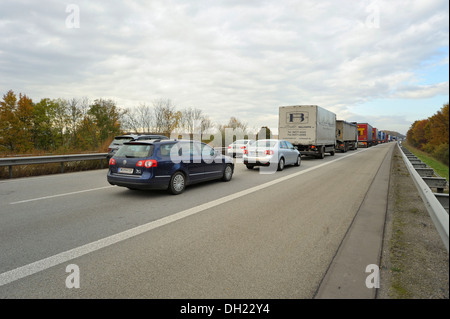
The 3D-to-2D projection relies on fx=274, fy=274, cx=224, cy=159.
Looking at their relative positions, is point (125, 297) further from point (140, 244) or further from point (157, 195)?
point (157, 195)

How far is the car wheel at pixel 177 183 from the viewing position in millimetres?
7512

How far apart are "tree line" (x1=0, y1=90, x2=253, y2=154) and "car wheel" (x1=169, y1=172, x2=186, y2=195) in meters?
34.2

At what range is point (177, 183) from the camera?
7719 millimetres

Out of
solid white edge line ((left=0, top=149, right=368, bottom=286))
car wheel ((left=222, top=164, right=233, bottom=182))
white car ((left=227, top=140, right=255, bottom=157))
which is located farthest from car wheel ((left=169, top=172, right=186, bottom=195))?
white car ((left=227, top=140, right=255, bottom=157))

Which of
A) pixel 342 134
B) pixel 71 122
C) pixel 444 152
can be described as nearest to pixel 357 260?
pixel 444 152

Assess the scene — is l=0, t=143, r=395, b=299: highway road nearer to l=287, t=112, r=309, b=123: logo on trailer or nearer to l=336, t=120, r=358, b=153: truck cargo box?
l=287, t=112, r=309, b=123: logo on trailer

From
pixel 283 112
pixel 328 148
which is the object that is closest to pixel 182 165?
pixel 283 112

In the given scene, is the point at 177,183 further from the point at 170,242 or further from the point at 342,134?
the point at 342,134

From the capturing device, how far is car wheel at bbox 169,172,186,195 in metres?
7.51

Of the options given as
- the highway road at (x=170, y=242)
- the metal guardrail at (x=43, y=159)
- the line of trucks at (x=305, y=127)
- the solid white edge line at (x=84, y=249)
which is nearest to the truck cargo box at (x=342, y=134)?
the line of trucks at (x=305, y=127)

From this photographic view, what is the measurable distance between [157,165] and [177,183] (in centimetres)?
87
